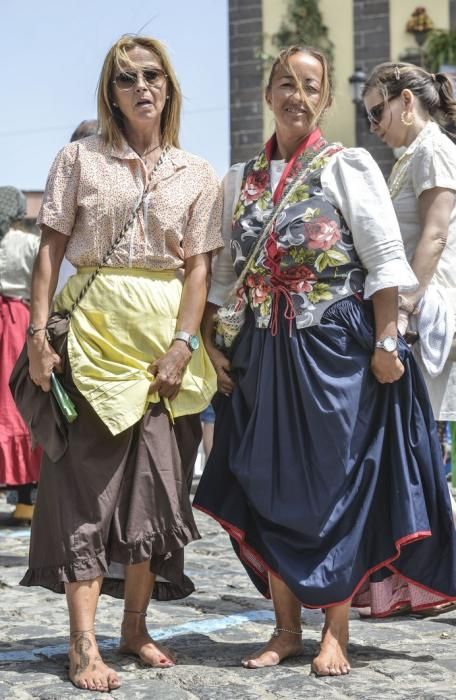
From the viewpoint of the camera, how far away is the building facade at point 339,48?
20.5m

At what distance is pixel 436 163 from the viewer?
4.84 m

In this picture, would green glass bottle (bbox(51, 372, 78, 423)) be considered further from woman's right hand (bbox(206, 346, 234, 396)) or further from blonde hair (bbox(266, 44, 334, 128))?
blonde hair (bbox(266, 44, 334, 128))

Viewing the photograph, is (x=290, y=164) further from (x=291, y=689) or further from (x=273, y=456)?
(x=291, y=689)

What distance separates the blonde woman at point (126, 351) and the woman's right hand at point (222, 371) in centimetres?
7

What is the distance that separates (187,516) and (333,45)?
58.5 feet

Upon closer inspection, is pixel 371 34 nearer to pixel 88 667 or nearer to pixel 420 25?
pixel 420 25

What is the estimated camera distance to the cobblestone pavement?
150 inches

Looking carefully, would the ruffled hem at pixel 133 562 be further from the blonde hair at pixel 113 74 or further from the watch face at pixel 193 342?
the blonde hair at pixel 113 74

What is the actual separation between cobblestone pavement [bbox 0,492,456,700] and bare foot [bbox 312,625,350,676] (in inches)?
1.4

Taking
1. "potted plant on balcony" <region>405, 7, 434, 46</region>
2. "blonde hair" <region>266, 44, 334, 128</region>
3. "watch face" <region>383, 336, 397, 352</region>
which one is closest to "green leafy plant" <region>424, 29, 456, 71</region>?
"potted plant on balcony" <region>405, 7, 434, 46</region>

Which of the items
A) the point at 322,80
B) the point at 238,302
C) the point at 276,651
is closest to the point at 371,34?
the point at 322,80

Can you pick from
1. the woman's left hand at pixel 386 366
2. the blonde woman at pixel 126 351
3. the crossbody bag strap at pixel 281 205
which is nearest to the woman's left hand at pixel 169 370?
the blonde woman at pixel 126 351

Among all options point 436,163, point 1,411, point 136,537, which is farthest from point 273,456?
point 1,411

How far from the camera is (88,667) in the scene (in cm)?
387
